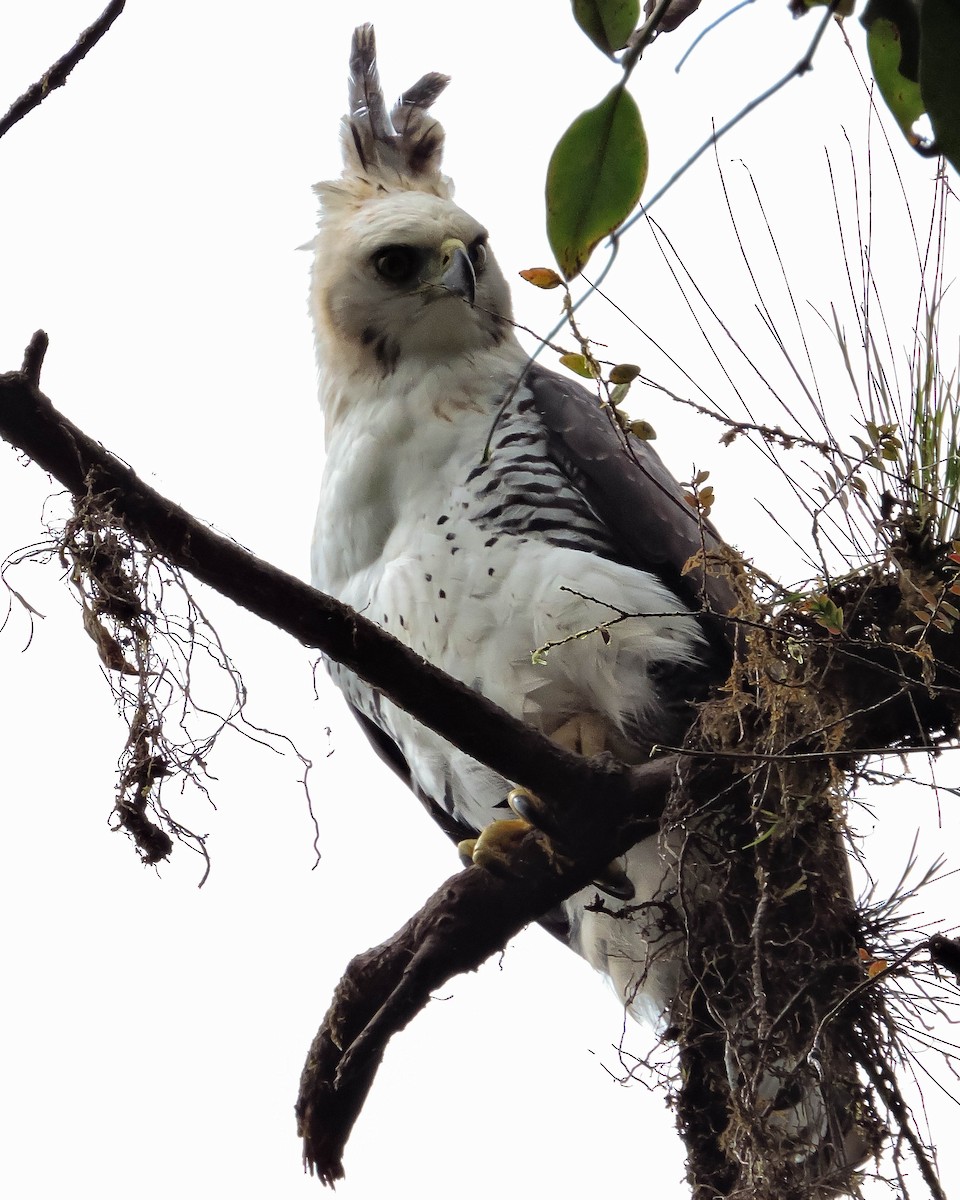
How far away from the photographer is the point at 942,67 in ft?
2.68

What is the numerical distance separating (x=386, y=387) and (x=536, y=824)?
61.9 inches

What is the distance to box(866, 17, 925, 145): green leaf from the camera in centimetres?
94

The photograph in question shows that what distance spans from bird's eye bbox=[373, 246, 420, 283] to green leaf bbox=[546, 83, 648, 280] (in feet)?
9.27

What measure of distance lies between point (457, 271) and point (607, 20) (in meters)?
2.70

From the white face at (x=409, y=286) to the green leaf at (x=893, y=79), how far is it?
2672 millimetres

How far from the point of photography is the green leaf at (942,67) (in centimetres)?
81

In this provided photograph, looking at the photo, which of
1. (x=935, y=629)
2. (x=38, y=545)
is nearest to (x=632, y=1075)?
(x=935, y=629)

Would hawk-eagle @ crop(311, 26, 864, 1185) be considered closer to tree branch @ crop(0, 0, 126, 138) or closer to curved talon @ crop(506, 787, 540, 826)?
curved talon @ crop(506, 787, 540, 826)

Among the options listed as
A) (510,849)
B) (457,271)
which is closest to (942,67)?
(510,849)

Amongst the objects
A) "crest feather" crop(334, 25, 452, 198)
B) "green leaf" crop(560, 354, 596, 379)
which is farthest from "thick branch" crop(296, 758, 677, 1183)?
"crest feather" crop(334, 25, 452, 198)

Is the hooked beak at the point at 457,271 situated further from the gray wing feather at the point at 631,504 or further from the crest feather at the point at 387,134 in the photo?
the crest feather at the point at 387,134

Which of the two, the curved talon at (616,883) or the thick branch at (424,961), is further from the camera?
the curved talon at (616,883)

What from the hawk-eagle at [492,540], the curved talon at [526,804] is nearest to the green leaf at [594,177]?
the hawk-eagle at [492,540]

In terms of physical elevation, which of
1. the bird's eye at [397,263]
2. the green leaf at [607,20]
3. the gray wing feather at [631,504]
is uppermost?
the bird's eye at [397,263]
